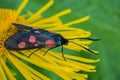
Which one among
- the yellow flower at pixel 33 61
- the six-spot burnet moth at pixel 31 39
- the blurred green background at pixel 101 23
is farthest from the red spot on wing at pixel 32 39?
the blurred green background at pixel 101 23

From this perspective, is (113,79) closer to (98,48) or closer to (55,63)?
(98,48)

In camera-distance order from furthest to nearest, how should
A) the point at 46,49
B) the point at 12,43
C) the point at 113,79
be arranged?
the point at 113,79, the point at 46,49, the point at 12,43

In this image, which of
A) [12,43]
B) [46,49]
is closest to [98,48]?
[46,49]

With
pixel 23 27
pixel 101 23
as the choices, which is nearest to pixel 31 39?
pixel 23 27

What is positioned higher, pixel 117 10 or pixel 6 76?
pixel 117 10

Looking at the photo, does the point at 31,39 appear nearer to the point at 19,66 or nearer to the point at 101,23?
the point at 19,66

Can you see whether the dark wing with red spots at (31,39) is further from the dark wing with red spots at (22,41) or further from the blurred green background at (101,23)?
the blurred green background at (101,23)
